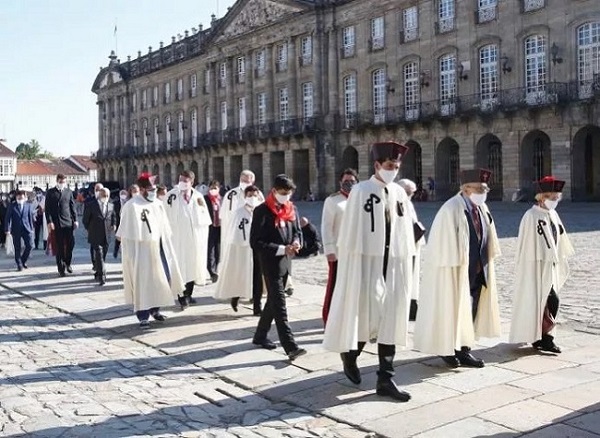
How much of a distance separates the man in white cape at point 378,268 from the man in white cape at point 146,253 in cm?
394

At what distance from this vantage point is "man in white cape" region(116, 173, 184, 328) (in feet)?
31.9

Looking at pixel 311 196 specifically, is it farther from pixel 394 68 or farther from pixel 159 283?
pixel 159 283

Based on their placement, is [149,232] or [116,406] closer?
[116,406]

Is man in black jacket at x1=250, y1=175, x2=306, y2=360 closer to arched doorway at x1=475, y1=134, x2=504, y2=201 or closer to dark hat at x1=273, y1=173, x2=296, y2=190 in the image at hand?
→ dark hat at x1=273, y1=173, x2=296, y2=190

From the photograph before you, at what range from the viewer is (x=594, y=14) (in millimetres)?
32750

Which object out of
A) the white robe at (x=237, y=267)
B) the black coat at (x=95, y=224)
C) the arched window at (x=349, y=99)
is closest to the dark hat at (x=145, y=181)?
the white robe at (x=237, y=267)

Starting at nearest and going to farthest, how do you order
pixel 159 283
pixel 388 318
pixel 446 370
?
pixel 388 318 < pixel 446 370 < pixel 159 283

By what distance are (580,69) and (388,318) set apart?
30599mm

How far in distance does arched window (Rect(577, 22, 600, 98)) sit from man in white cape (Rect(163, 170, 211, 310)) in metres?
25.1

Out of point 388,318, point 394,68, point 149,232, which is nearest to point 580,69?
point 394,68

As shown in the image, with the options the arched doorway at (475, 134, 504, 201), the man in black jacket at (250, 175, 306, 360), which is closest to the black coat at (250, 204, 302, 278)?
the man in black jacket at (250, 175, 306, 360)

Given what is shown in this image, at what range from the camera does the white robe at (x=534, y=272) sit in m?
7.66

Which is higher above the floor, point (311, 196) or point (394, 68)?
point (394, 68)

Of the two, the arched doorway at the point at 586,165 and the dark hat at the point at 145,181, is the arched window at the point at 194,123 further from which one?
the dark hat at the point at 145,181
